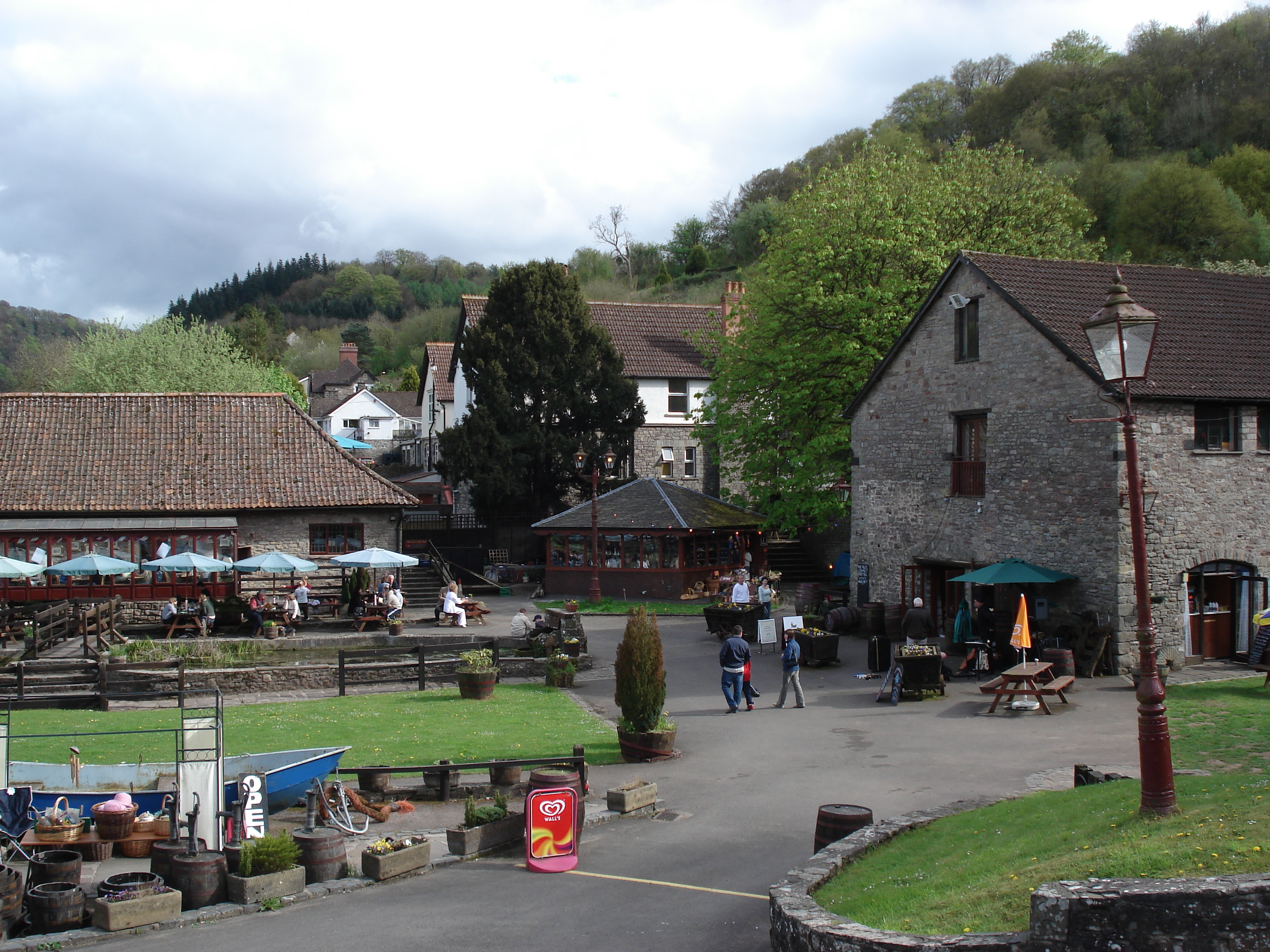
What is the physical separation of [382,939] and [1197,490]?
17.9 metres

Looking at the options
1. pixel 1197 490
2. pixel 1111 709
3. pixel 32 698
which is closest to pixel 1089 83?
pixel 1197 490

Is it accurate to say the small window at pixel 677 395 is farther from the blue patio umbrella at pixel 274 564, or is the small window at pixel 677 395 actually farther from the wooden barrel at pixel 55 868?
the wooden barrel at pixel 55 868

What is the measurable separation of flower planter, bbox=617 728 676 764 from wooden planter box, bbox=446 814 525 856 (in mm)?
3880

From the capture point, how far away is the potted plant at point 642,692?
568 inches

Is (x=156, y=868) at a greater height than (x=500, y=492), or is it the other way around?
(x=500, y=492)

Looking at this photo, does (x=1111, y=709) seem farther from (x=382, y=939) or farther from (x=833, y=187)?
(x=833, y=187)

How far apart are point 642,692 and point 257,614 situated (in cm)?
1631

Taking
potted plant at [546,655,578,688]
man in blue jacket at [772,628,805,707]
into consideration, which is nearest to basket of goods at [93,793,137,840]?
man in blue jacket at [772,628,805,707]

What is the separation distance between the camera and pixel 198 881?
30.0ft

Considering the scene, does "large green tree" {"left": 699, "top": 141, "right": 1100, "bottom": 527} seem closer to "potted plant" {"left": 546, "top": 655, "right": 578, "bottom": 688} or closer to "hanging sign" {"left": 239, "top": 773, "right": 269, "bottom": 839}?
"potted plant" {"left": 546, "top": 655, "right": 578, "bottom": 688}

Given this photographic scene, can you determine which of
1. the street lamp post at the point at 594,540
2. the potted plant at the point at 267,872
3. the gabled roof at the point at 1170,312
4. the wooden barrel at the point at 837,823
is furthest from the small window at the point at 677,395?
the potted plant at the point at 267,872

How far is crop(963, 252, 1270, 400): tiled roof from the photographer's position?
66.1 feet

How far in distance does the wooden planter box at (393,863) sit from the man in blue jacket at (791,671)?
869 cm

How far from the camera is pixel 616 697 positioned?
1482 centimetres
